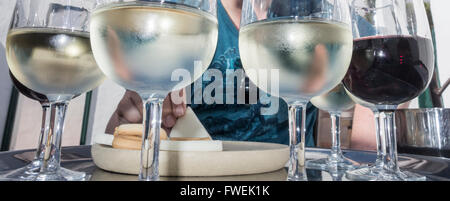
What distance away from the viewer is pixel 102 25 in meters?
0.25

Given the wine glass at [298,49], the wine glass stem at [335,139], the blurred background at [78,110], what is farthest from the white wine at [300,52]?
the blurred background at [78,110]

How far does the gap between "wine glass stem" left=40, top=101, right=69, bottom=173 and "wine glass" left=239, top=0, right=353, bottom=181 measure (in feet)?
0.83

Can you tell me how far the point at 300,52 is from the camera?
0.28m

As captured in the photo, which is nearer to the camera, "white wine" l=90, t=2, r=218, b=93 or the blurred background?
"white wine" l=90, t=2, r=218, b=93

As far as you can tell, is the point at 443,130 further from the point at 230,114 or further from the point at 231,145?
the point at 230,114

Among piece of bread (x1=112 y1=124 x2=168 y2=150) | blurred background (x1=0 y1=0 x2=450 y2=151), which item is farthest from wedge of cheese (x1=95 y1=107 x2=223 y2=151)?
blurred background (x1=0 y1=0 x2=450 y2=151)

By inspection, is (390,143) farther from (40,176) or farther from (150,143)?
(40,176)

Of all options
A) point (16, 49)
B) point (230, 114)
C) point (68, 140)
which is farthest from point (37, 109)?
point (16, 49)

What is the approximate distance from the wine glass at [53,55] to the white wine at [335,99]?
40 centimetres

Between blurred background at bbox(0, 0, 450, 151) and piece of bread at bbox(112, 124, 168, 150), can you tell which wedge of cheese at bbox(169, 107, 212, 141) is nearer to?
piece of bread at bbox(112, 124, 168, 150)

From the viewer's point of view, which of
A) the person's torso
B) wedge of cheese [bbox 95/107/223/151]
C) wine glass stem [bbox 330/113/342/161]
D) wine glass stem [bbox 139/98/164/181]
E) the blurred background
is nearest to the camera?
wine glass stem [bbox 139/98/164/181]

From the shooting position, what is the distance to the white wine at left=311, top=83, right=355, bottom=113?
53cm

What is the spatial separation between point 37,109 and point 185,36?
201 cm

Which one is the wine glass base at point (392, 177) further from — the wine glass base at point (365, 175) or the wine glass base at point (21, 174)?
the wine glass base at point (21, 174)
